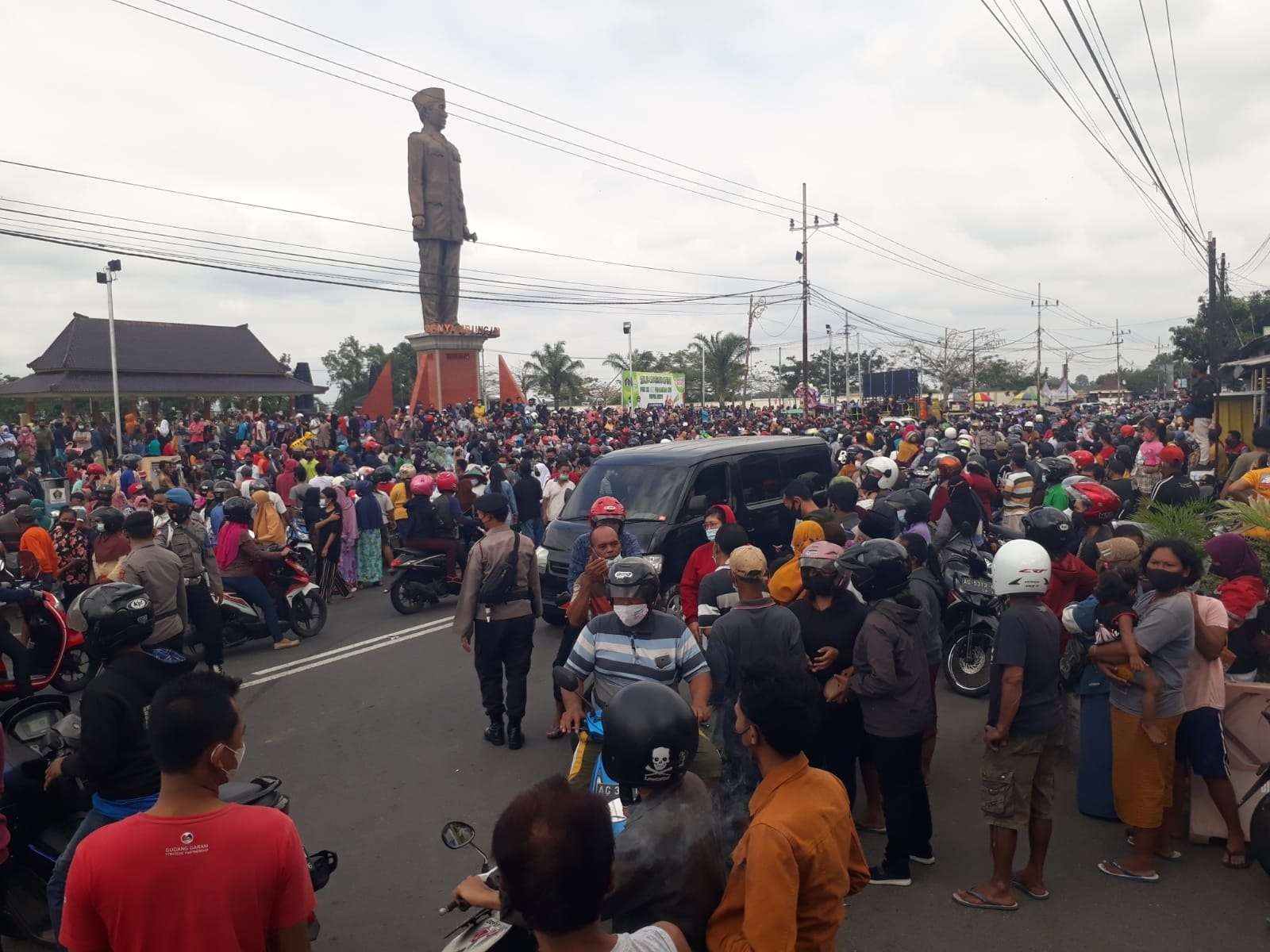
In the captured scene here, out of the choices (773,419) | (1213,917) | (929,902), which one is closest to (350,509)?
(929,902)

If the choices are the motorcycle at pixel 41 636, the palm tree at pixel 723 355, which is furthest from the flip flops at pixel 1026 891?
the palm tree at pixel 723 355

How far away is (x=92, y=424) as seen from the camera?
103 feet

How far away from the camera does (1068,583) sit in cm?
562

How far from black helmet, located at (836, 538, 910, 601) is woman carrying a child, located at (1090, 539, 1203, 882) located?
3.50 ft

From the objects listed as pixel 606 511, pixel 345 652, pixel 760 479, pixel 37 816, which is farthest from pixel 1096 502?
pixel 345 652

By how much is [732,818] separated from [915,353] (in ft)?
223

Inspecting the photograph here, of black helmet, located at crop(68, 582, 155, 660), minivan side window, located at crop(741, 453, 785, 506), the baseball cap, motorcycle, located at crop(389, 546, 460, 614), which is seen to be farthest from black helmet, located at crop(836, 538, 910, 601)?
motorcycle, located at crop(389, 546, 460, 614)

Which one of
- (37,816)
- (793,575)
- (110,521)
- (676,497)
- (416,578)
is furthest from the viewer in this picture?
(416,578)

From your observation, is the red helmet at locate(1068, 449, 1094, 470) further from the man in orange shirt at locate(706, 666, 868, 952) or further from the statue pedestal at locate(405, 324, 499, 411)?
the statue pedestal at locate(405, 324, 499, 411)

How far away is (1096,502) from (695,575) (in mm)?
2904

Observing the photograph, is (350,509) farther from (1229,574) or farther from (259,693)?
(1229,574)

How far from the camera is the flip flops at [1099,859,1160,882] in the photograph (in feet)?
14.3

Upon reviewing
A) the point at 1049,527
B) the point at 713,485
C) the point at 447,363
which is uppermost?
the point at 447,363

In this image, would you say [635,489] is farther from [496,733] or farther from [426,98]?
[426,98]
